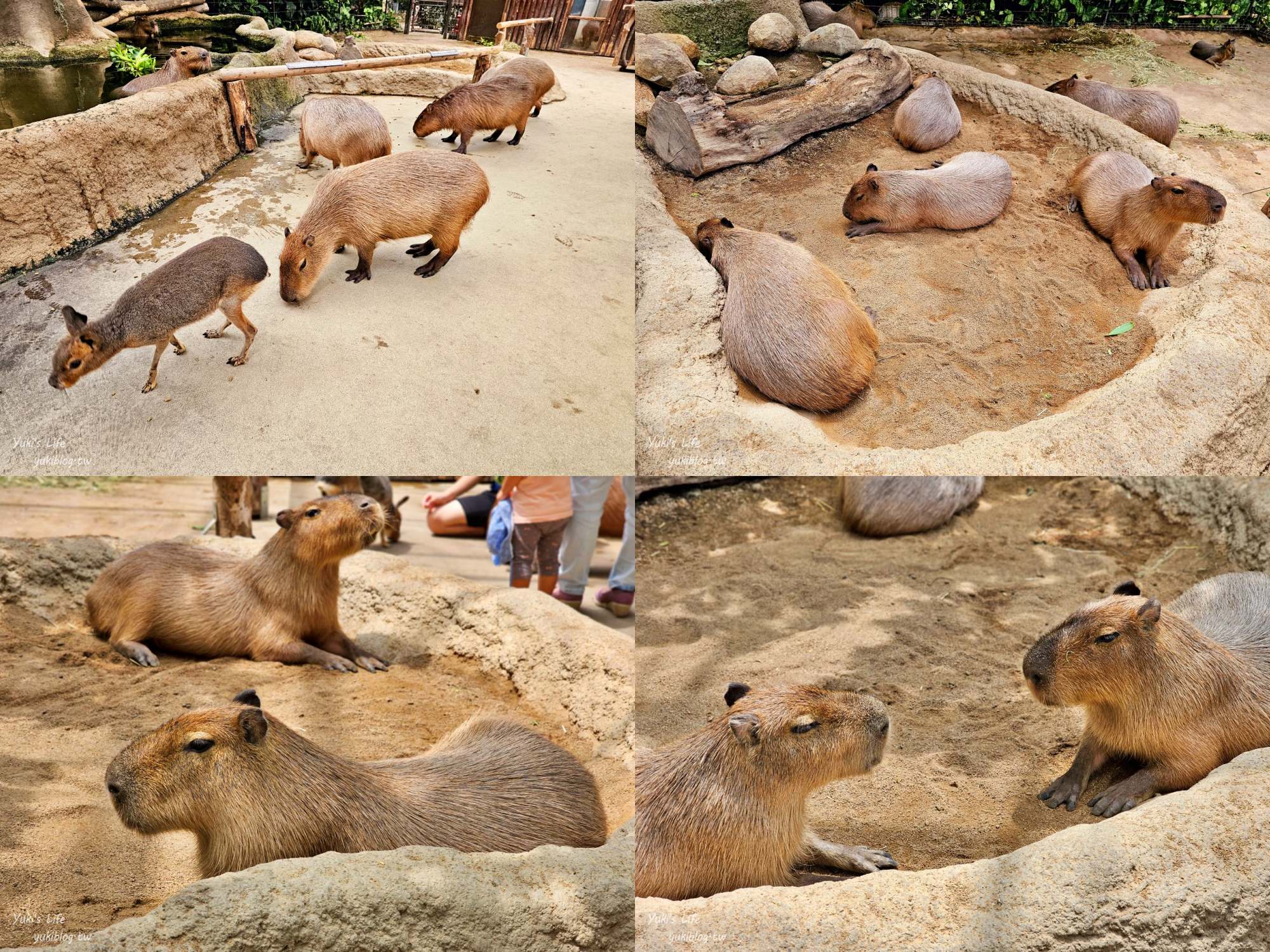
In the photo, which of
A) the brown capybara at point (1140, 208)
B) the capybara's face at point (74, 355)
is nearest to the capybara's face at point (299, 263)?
the capybara's face at point (74, 355)

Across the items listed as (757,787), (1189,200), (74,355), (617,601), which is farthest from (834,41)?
(757,787)

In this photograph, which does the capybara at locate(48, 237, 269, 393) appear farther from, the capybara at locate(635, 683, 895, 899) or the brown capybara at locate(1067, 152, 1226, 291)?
the brown capybara at locate(1067, 152, 1226, 291)

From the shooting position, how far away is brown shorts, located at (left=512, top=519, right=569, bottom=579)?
4.40 meters

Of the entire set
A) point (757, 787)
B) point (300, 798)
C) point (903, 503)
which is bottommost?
point (903, 503)

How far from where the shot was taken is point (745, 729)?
119 inches

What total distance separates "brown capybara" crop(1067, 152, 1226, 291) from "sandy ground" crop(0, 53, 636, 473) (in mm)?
3688

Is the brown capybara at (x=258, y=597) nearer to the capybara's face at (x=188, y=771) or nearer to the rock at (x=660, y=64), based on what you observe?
the capybara's face at (x=188, y=771)

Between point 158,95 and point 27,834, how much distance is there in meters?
3.19

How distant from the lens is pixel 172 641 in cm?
391

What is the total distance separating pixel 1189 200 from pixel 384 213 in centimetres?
515

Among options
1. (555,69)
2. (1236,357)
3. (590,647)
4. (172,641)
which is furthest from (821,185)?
(172,641)

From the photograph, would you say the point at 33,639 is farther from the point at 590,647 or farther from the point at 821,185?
the point at 821,185

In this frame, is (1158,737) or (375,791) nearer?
(375,791)

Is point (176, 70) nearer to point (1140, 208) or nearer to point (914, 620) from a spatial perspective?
point (914, 620)
